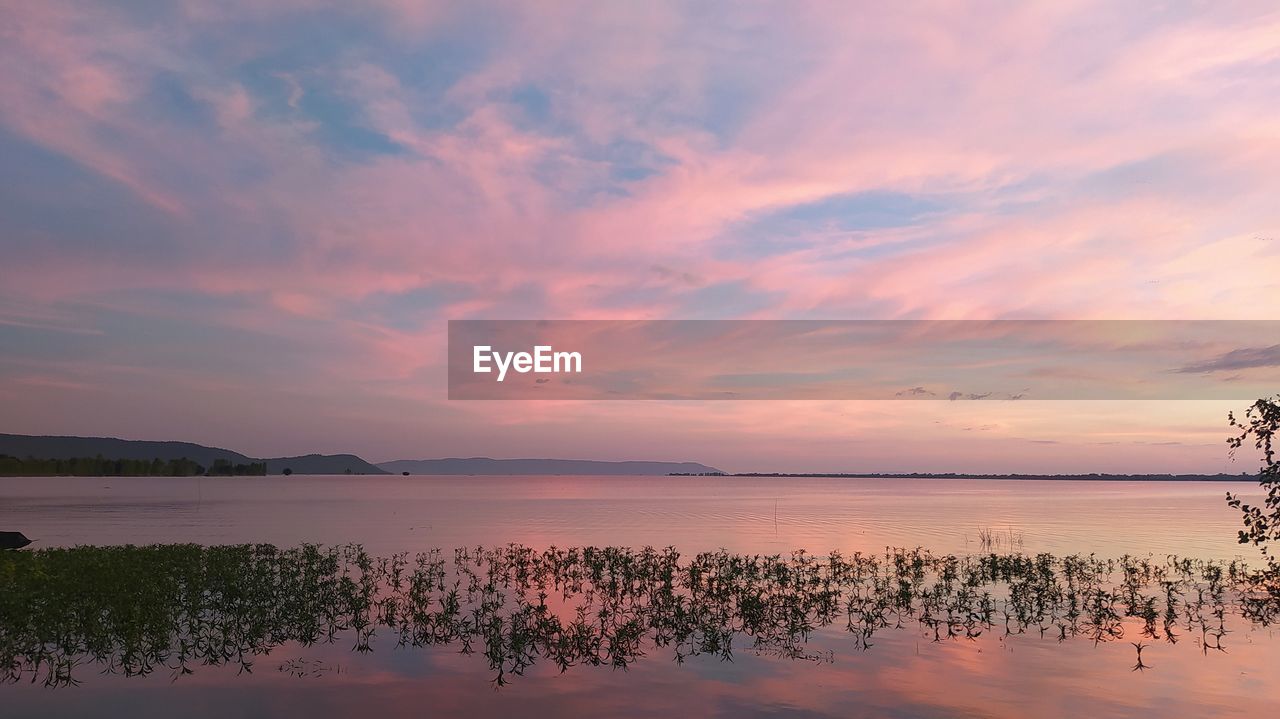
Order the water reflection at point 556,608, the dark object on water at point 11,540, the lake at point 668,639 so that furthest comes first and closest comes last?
1. the dark object on water at point 11,540
2. the water reflection at point 556,608
3. the lake at point 668,639

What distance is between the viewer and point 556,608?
27781mm

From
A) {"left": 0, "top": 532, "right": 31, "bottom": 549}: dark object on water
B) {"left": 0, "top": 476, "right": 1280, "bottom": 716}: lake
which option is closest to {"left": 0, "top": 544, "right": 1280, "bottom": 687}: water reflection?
{"left": 0, "top": 476, "right": 1280, "bottom": 716}: lake

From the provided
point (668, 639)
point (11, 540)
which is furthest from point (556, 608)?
point (11, 540)

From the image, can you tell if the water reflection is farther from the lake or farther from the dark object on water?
the dark object on water

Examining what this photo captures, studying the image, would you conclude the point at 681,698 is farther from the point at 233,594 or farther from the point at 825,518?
the point at 825,518

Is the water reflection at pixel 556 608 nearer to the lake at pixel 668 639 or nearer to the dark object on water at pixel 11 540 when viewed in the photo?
the lake at pixel 668 639

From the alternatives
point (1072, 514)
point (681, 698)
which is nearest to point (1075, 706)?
point (681, 698)

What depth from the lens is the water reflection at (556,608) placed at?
67.3ft

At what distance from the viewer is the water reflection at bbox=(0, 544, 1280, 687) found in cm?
2050

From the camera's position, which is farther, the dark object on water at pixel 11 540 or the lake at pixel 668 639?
the dark object on water at pixel 11 540

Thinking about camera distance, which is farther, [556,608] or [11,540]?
[11,540]

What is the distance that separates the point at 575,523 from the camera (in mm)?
80250

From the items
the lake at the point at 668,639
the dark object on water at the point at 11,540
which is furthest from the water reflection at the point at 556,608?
the dark object on water at the point at 11,540

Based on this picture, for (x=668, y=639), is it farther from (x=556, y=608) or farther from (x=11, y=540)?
(x=11, y=540)
